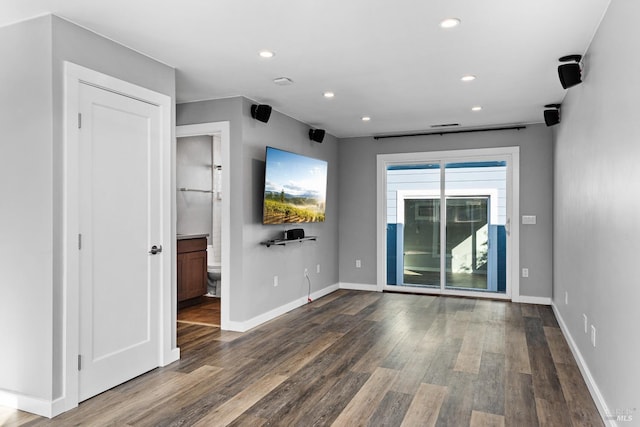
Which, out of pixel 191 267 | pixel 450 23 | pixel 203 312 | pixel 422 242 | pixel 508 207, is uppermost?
pixel 450 23

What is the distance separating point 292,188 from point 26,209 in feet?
9.49

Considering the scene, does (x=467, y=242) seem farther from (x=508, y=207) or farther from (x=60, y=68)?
(x=60, y=68)

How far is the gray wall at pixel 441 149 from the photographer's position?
5871 mm

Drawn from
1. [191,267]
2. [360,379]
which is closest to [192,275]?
[191,267]

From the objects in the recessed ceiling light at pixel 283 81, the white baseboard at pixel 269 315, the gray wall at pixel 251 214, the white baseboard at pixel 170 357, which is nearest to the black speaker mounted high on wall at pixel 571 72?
the recessed ceiling light at pixel 283 81

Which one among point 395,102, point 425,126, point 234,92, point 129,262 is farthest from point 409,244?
point 129,262

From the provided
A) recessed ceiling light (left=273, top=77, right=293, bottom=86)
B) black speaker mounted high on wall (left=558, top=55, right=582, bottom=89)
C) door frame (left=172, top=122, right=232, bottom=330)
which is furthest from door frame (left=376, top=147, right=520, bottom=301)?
recessed ceiling light (left=273, top=77, right=293, bottom=86)

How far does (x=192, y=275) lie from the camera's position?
18.8ft

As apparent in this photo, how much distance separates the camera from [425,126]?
606cm

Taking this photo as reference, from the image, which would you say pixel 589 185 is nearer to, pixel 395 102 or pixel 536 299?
pixel 395 102

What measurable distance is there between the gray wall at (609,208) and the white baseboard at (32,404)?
3139mm

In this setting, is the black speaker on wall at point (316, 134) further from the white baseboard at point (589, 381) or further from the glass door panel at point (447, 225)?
the white baseboard at point (589, 381)

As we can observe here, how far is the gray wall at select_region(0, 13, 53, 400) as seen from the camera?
8.70 ft

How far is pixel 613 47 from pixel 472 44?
0.94 metres
